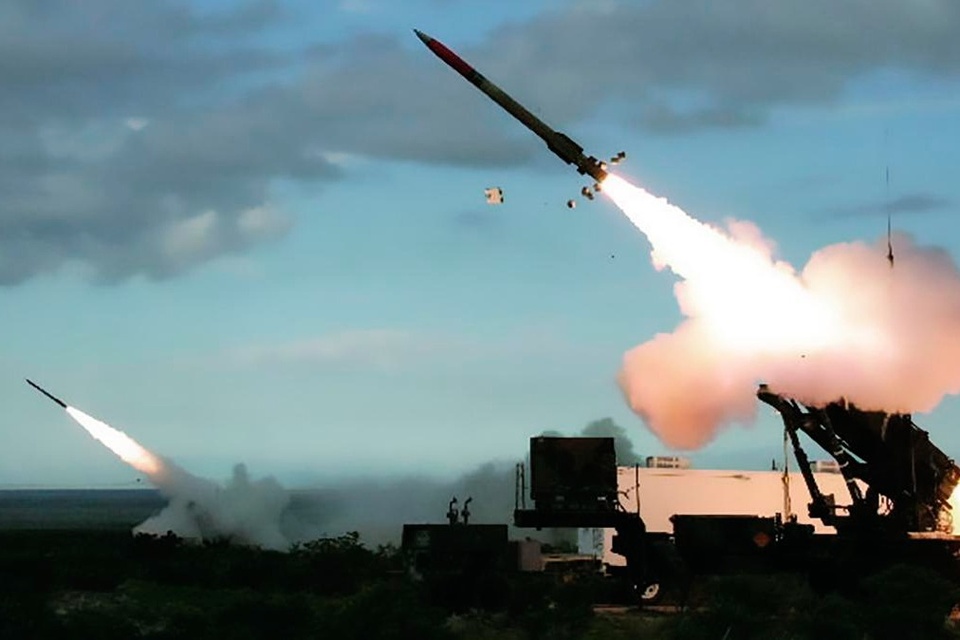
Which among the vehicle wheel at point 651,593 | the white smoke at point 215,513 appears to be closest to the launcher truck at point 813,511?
the vehicle wheel at point 651,593

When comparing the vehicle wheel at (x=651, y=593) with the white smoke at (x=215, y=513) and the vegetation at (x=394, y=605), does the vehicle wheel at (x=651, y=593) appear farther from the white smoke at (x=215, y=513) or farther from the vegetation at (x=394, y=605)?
the white smoke at (x=215, y=513)

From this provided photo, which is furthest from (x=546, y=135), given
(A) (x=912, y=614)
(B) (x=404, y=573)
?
(A) (x=912, y=614)

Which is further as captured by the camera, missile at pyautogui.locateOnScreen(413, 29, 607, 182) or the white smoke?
the white smoke

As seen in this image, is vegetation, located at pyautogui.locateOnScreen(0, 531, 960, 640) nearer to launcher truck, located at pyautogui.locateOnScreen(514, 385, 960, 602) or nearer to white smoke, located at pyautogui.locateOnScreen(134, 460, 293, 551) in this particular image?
launcher truck, located at pyautogui.locateOnScreen(514, 385, 960, 602)

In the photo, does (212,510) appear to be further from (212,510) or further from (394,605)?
(394,605)

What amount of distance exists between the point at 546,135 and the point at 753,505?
2250cm

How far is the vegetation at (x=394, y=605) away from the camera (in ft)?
96.2

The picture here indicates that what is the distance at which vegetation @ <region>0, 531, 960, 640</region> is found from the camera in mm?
29328

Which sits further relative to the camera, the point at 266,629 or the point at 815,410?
the point at 815,410

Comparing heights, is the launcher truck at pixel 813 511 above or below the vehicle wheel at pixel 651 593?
above

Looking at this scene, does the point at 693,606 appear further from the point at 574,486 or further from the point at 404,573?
the point at 404,573

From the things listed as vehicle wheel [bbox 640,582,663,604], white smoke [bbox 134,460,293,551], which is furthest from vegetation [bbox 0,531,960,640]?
white smoke [bbox 134,460,293,551]

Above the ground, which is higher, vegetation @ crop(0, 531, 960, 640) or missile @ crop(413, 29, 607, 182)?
missile @ crop(413, 29, 607, 182)

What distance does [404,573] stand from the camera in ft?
127
